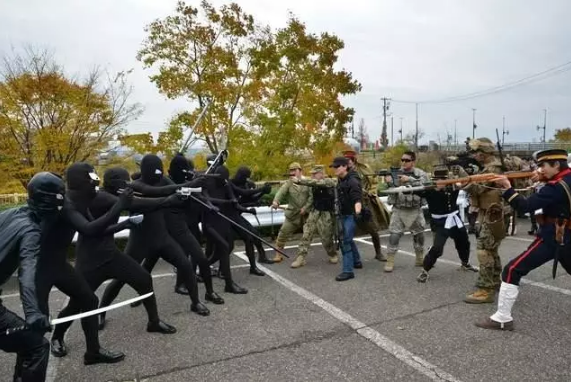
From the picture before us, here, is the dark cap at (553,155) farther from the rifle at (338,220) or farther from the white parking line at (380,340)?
the rifle at (338,220)

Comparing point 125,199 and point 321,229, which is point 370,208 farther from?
point 125,199

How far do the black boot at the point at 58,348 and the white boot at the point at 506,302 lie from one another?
4.19 meters

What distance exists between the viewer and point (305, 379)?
3240 millimetres

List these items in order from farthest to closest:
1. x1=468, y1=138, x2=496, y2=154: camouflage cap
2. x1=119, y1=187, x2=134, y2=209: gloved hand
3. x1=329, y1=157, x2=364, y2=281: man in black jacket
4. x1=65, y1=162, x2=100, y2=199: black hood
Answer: x1=329, y1=157, x2=364, y2=281: man in black jacket
x1=468, y1=138, x2=496, y2=154: camouflage cap
x1=65, y1=162, x2=100, y2=199: black hood
x1=119, y1=187, x2=134, y2=209: gloved hand

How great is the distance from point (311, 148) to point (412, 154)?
19.9ft

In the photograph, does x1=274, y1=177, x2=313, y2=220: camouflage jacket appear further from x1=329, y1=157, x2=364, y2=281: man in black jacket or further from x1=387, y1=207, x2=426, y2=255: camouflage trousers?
x1=387, y1=207, x2=426, y2=255: camouflage trousers

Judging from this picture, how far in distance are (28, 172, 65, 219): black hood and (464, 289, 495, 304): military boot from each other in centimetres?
450

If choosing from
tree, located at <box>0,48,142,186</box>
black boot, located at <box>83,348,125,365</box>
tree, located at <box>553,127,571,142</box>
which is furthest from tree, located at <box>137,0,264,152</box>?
tree, located at <box>553,127,571,142</box>

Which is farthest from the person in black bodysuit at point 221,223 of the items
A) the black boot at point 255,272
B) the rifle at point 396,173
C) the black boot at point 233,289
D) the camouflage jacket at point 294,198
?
the rifle at point 396,173

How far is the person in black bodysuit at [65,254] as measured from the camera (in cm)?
317

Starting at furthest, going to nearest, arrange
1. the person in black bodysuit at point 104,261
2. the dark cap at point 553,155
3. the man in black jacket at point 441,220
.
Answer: the man in black jacket at point 441,220 < the dark cap at point 553,155 < the person in black bodysuit at point 104,261

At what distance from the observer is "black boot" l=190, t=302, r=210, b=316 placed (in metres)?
4.75

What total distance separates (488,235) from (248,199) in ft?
12.9

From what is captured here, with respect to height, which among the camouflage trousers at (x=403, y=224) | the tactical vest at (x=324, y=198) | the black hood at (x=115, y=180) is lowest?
the camouflage trousers at (x=403, y=224)
